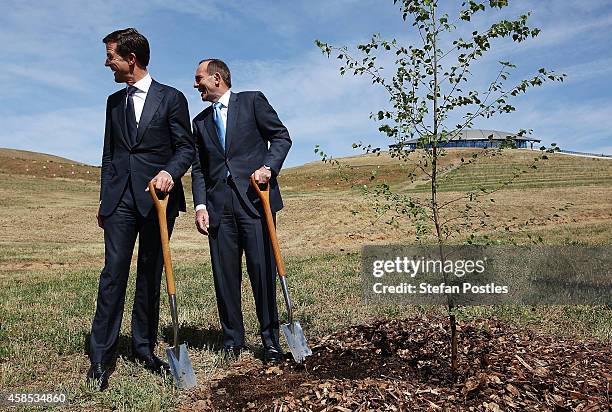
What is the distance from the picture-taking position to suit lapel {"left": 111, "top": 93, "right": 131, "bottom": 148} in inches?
195

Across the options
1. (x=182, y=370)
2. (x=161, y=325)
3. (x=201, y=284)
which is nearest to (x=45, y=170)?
(x=201, y=284)

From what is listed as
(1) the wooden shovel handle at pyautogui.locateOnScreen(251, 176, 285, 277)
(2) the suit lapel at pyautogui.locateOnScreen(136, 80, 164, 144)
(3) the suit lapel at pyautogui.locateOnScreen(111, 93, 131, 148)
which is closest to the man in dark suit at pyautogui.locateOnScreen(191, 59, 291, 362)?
(1) the wooden shovel handle at pyautogui.locateOnScreen(251, 176, 285, 277)

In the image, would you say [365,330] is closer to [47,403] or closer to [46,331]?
[47,403]

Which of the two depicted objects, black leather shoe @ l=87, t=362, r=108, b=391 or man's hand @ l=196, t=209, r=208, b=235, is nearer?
black leather shoe @ l=87, t=362, r=108, b=391

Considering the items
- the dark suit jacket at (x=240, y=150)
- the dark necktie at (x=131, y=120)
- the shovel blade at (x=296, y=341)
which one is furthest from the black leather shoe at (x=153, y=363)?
the dark necktie at (x=131, y=120)

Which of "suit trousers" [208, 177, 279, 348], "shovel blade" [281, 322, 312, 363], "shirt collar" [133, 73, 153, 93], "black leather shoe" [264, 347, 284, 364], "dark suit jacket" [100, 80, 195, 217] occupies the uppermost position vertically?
"shirt collar" [133, 73, 153, 93]

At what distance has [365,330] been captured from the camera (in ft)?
18.5

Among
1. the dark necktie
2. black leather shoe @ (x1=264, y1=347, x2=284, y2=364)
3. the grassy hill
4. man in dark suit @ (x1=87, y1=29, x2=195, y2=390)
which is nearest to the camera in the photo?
man in dark suit @ (x1=87, y1=29, x2=195, y2=390)

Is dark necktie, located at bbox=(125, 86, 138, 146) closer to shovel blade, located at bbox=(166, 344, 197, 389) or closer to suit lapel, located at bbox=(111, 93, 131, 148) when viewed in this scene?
suit lapel, located at bbox=(111, 93, 131, 148)

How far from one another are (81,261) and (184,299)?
9.06 m

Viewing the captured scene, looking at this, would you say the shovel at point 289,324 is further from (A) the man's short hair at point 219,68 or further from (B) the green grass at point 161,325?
(A) the man's short hair at point 219,68

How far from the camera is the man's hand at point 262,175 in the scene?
4.87 m

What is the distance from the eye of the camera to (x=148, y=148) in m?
4.97

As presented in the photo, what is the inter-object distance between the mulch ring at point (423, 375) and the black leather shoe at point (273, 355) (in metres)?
0.12
